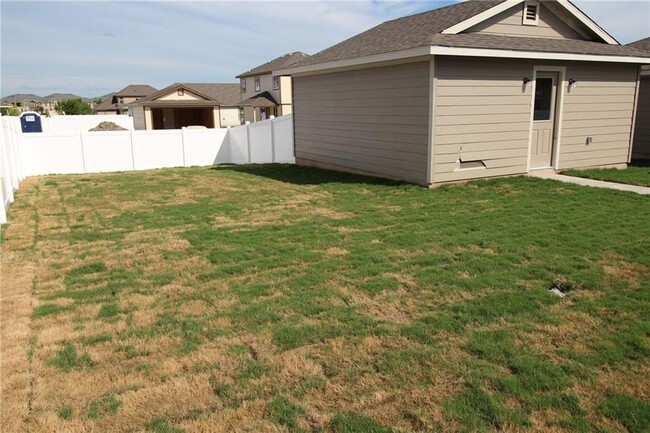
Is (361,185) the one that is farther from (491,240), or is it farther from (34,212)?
(34,212)

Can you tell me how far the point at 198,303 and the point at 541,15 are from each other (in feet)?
36.2

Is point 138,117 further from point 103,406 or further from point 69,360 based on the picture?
point 103,406

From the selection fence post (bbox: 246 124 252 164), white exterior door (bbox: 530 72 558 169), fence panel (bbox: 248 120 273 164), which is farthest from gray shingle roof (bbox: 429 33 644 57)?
fence post (bbox: 246 124 252 164)

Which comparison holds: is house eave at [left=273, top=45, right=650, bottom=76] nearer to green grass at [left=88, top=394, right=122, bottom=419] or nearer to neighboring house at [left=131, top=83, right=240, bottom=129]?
green grass at [left=88, top=394, right=122, bottom=419]

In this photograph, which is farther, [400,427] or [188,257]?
[188,257]

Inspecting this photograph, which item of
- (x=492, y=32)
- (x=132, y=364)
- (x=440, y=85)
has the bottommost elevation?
(x=132, y=364)

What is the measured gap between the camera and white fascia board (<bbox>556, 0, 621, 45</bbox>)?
38.6 ft

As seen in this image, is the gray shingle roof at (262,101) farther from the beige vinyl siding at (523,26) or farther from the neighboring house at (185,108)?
the beige vinyl siding at (523,26)

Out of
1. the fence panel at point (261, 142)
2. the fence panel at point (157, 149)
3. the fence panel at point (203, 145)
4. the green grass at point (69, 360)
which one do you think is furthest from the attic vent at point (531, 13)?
the fence panel at point (157, 149)

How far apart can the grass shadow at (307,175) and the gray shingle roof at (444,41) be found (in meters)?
2.90

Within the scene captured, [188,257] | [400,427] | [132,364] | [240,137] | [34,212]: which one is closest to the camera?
[400,427]

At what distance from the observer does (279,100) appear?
132ft

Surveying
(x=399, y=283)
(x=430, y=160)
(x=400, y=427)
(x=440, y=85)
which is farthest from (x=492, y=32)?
(x=400, y=427)

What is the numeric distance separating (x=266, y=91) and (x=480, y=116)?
1348 inches
